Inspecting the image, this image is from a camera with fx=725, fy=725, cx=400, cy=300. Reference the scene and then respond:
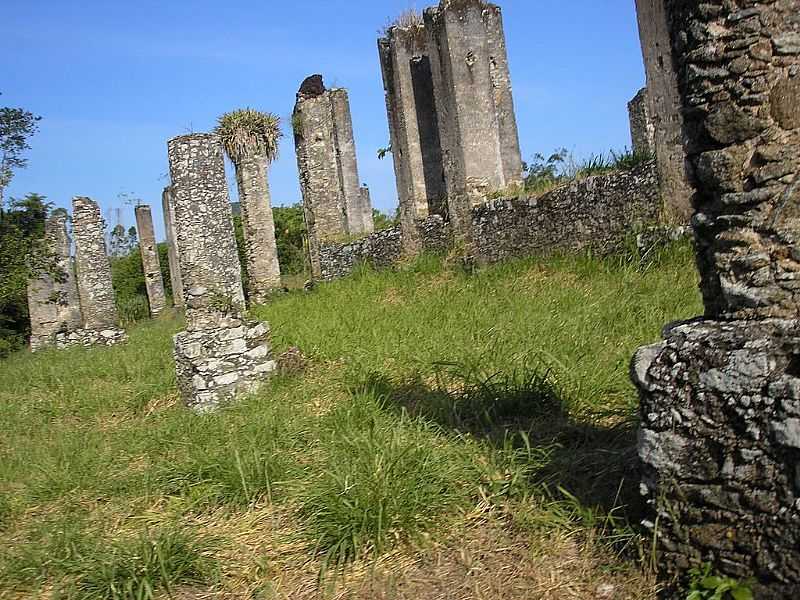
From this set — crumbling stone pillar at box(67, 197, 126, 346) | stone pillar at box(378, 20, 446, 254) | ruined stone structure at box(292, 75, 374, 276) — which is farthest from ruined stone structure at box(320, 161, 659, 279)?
crumbling stone pillar at box(67, 197, 126, 346)

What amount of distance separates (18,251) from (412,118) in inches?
384

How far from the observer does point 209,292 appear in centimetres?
791

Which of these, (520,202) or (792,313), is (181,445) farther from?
(520,202)

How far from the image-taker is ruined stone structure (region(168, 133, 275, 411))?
752cm

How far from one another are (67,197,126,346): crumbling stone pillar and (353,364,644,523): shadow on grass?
46.8 ft

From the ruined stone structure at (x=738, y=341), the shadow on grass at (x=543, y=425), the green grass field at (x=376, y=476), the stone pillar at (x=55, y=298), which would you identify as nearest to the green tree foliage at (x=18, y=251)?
the stone pillar at (x=55, y=298)

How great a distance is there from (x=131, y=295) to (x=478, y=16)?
78.6 feet

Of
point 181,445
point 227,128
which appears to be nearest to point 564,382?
point 181,445

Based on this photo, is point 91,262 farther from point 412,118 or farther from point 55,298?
point 412,118

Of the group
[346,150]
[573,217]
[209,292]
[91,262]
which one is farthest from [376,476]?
[346,150]

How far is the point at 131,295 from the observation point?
32562mm

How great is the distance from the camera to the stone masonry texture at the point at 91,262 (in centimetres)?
1808

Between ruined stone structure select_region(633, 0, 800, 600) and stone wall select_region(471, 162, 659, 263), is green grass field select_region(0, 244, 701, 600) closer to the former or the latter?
ruined stone structure select_region(633, 0, 800, 600)

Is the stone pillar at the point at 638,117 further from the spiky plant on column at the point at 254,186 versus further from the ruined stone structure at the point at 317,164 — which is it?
the spiky plant on column at the point at 254,186
